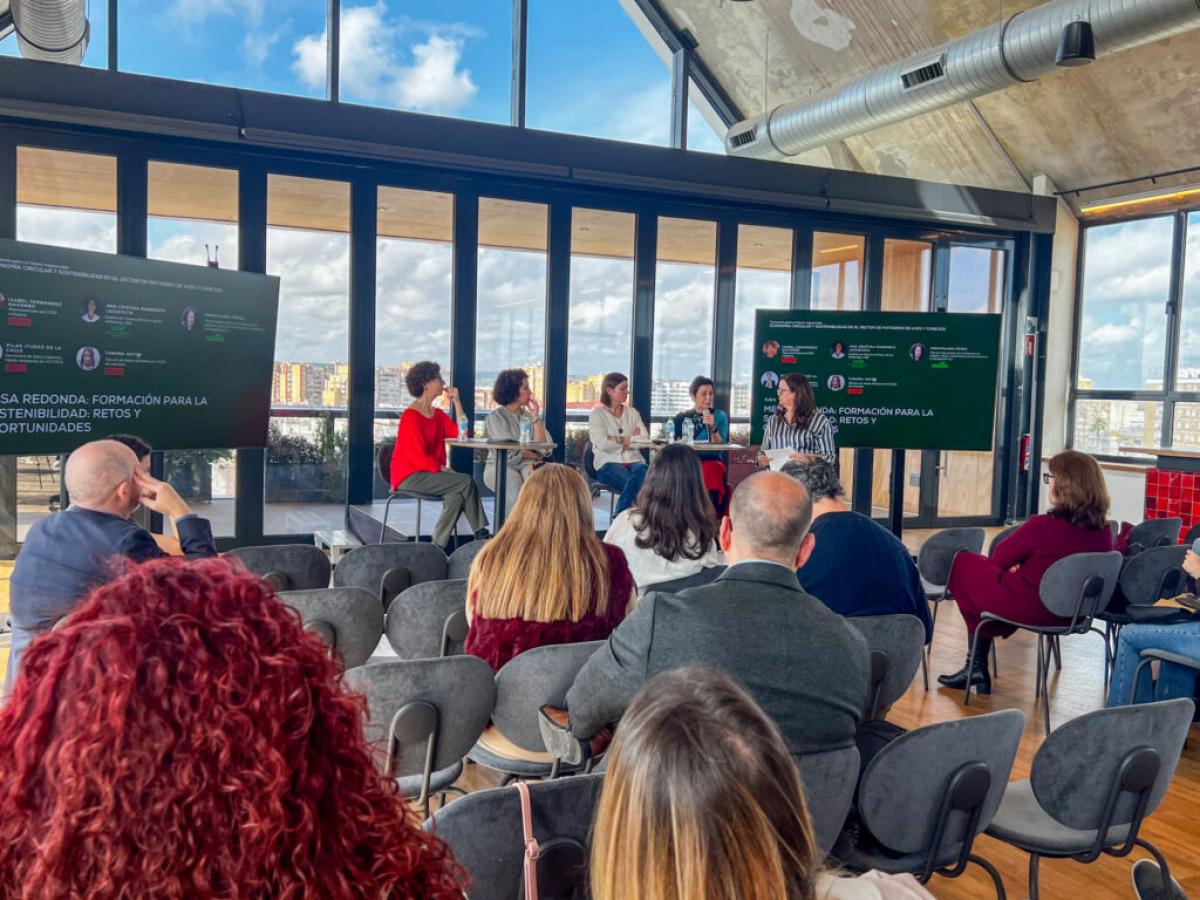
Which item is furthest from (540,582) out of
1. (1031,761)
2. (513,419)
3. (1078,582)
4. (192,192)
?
(192,192)

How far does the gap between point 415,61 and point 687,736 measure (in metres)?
8.26

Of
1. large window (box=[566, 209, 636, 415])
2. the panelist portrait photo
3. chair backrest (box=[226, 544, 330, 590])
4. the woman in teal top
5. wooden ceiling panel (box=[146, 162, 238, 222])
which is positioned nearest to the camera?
chair backrest (box=[226, 544, 330, 590])

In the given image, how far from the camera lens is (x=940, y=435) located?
7613 millimetres

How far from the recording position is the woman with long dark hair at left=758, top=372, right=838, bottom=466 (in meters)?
6.77

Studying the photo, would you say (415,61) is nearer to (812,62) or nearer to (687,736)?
(812,62)

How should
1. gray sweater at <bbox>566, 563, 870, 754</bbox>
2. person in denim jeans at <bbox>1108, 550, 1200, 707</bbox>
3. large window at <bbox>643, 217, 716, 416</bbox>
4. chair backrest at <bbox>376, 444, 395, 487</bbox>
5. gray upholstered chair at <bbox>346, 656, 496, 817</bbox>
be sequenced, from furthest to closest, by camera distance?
large window at <bbox>643, 217, 716, 416</bbox>, chair backrest at <bbox>376, 444, 395, 487</bbox>, person in denim jeans at <bbox>1108, 550, 1200, 707</bbox>, gray upholstered chair at <bbox>346, 656, 496, 817</bbox>, gray sweater at <bbox>566, 563, 870, 754</bbox>

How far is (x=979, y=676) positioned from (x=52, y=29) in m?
7.26

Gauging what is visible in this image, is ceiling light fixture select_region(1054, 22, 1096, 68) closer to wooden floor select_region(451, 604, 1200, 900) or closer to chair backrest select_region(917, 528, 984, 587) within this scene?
chair backrest select_region(917, 528, 984, 587)

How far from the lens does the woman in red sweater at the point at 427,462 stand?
6.68 metres

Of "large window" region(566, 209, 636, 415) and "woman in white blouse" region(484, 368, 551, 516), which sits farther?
"large window" region(566, 209, 636, 415)

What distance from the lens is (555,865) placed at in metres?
1.62

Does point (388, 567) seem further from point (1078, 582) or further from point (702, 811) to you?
point (702, 811)

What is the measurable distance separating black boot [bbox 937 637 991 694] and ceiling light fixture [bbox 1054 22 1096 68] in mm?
3821

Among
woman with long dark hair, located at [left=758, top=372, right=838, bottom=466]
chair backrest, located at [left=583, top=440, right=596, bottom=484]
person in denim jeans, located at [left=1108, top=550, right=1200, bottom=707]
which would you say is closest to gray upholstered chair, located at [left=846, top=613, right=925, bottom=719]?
person in denim jeans, located at [left=1108, top=550, right=1200, bottom=707]
